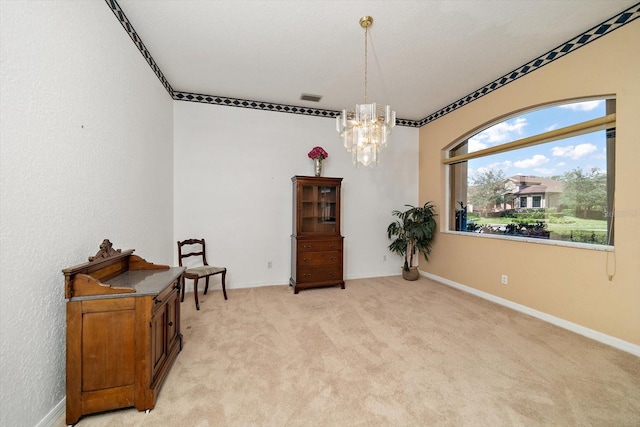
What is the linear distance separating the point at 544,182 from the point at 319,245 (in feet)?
9.77

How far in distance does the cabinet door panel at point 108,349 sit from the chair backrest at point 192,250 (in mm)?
2193

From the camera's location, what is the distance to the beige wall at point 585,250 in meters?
2.29

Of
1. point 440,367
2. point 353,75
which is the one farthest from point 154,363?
point 353,75

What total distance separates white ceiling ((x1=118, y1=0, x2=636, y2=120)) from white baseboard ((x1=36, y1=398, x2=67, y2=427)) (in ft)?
9.68

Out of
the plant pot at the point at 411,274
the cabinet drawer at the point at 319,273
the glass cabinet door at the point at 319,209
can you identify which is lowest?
the plant pot at the point at 411,274

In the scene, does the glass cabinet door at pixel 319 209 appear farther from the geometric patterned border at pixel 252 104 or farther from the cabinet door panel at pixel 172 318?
the cabinet door panel at pixel 172 318

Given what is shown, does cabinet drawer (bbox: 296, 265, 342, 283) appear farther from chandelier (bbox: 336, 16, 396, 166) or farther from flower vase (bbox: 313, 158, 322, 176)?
chandelier (bbox: 336, 16, 396, 166)

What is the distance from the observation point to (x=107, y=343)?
1537 mm

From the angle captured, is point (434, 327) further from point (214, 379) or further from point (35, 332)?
point (35, 332)

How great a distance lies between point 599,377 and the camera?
6.35ft

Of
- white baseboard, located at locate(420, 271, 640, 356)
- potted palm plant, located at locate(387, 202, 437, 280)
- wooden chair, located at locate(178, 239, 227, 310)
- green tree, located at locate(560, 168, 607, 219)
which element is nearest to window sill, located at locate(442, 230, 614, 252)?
green tree, located at locate(560, 168, 607, 219)

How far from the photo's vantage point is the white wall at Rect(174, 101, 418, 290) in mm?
3889

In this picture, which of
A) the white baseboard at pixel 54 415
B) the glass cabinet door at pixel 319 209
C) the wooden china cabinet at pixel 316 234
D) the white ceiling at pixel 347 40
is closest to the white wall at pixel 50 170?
the white baseboard at pixel 54 415

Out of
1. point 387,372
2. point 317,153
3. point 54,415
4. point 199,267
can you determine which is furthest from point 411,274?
point 54,415
